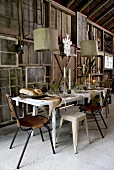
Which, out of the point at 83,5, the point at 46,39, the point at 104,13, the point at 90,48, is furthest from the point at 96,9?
the point at 46,39

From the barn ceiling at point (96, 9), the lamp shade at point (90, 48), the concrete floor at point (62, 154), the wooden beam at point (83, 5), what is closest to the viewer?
the concrete floor at point (62, 154)

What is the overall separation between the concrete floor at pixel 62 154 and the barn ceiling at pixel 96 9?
4605 mm

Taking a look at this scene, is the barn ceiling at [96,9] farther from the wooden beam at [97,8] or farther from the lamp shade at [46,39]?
the lamp shade at [46,39]

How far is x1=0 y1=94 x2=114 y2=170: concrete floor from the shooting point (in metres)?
2.28

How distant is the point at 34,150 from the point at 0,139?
808 millimetres

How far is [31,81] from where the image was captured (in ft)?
15.2

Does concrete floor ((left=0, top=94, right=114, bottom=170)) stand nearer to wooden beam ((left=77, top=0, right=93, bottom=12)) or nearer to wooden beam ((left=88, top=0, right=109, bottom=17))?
wooden beam ((left=77, top=0, right=93, bottom=12))

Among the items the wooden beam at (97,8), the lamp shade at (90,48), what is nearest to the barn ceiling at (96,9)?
the wooden beam at (97,8)

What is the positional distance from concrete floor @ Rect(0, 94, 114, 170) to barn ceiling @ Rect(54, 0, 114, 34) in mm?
4605

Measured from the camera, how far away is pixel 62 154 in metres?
2.59

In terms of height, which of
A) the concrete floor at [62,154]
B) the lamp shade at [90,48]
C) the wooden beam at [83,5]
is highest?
the wooden beam at [83,5]

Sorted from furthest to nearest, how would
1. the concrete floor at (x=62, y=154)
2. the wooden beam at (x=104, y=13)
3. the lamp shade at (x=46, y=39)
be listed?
1. the wooden beam at (x=104, y=13)
2. the lamp shade at (x=46, y=39)
3. the concrete floor at (x=62, y=154)

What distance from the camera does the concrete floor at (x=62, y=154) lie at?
2277 millimetres

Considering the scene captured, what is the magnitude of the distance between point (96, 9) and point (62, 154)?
6.39 m
